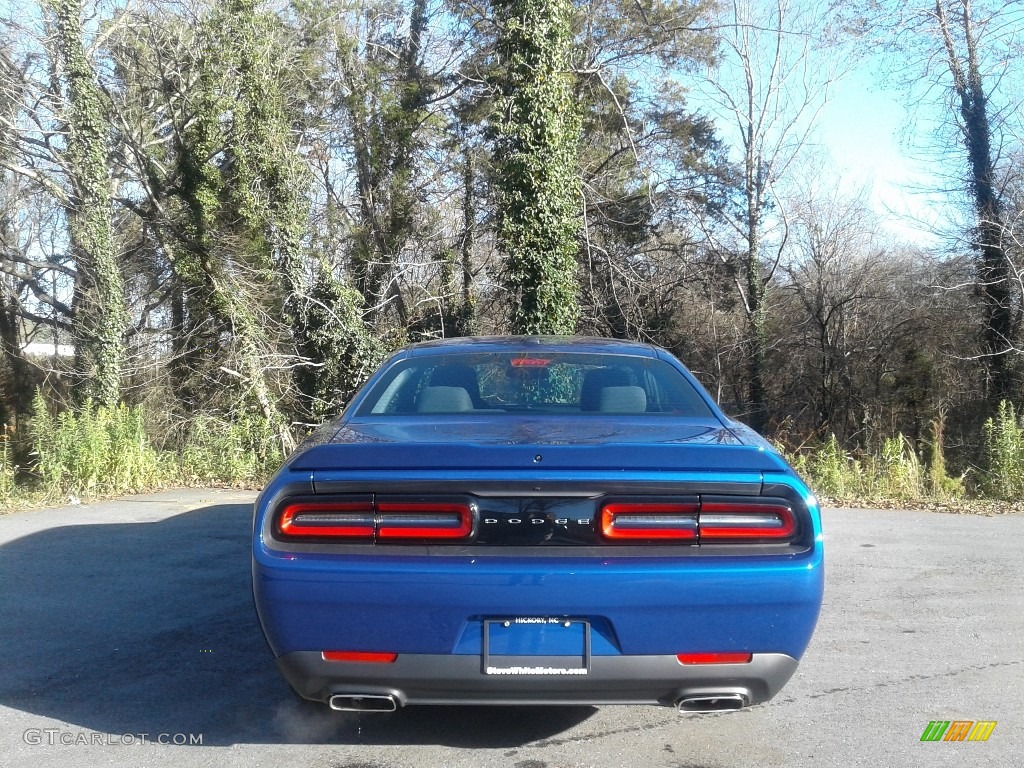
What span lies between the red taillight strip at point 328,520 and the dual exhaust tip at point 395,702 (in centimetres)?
55

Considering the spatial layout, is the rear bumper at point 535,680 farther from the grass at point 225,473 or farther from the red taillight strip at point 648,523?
the grass at point 225,473

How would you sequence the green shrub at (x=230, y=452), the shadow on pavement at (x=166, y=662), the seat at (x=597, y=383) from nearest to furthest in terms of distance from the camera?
the shadow on pavement at (x=166, y=662)
the seat at (x=597, y=383)
the green shrub at (x=230, y=452)

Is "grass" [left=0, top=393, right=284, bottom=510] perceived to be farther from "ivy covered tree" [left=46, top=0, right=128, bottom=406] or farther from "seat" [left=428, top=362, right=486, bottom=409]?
"seat" [left=428, top=362, right=486, bottom=409]

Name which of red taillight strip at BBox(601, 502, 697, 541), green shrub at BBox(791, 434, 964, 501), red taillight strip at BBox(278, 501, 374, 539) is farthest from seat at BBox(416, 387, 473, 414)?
green shrub at BBox(791, 434, 964, 501)

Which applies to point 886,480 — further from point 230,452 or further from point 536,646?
→ point 230,452

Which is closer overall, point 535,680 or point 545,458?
point 535,680

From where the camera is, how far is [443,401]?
4.18 meters

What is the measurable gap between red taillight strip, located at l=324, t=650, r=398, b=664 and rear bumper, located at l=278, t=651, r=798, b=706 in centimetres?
2

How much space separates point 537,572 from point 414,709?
4.53 feet

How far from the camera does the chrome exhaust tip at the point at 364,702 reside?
10.0 feet

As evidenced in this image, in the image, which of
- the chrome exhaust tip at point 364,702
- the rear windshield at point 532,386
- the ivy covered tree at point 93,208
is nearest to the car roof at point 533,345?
the rear windshield at point 532,386

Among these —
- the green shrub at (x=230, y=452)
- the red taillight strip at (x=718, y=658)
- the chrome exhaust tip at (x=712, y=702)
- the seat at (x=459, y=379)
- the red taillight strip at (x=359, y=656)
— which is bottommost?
the green shrub at (x=230, y=452)

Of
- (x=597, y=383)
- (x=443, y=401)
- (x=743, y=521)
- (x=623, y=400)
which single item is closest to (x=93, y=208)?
(x=443, y=401)

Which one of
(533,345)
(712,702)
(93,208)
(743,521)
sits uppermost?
(93,208)
